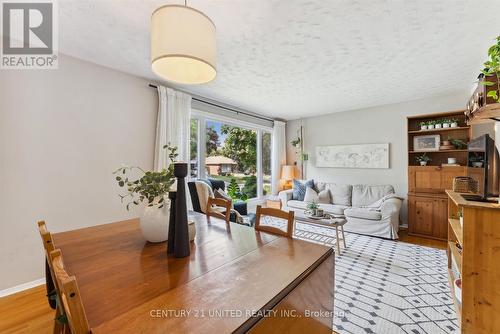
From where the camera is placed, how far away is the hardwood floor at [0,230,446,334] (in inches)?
68.8

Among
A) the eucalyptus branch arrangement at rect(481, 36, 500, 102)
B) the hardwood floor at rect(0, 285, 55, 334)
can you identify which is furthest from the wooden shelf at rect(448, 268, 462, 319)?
the hardwood floor at rect(0, 285, 55, 334)

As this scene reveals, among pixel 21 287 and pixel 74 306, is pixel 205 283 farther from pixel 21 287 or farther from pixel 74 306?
pixel 21 287

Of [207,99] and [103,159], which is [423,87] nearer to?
[207,99]

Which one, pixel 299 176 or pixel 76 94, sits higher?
pixel 76 94

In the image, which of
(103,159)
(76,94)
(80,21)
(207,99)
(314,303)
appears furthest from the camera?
(207,99)

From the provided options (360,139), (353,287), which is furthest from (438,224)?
(353,287)

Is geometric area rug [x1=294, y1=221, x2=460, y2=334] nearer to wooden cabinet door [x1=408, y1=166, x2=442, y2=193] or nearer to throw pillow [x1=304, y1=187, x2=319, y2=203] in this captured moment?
wooden cabinet door [x1=408, y1=166, x2=442, y2=193]

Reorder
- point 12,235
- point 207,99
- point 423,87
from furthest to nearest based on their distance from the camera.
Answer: point 207,99 → point 423,87 → point 12,235

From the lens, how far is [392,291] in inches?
87.1

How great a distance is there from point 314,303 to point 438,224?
12.4 ft

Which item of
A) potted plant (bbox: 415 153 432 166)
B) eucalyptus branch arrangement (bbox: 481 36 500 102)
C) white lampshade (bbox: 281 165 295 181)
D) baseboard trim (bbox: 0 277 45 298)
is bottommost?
baseboard trim (bbox: 0 277 45 298)

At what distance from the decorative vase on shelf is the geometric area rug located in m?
1.55

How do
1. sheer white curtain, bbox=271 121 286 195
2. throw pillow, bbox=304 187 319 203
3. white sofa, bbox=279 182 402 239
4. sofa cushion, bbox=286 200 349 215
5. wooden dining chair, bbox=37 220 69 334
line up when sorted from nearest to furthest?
wooden dining chair, bbox=37 220 69 334 < white sofa, bbox=279 182 402 239 < sofa cushion, bbox=286 200 349 215 < throw pillow, bbox=304 187 319 203 < sheer white curtain, bbox=271 121 286 195

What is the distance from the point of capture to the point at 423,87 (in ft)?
11.6
